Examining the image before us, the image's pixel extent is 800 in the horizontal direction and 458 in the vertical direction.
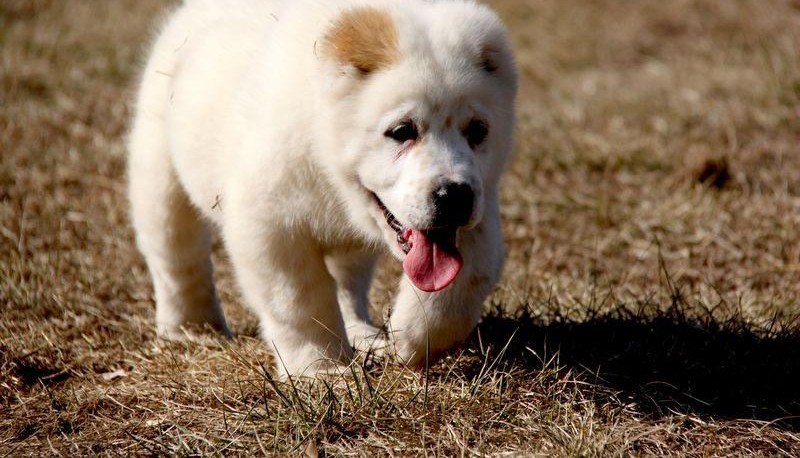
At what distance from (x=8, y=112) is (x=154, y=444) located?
492cm

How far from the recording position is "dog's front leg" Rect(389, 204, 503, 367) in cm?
348

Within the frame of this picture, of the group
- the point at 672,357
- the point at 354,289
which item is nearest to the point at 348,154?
→ the point at 354,289

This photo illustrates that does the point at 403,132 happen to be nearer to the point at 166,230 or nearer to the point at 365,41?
the point at 365,41

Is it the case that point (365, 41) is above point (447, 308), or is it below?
above

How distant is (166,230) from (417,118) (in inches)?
66.1

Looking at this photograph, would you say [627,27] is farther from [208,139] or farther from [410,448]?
[410,448]

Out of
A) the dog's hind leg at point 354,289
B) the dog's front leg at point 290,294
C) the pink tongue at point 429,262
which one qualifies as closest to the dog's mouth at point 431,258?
the pink tongue at point 429,262

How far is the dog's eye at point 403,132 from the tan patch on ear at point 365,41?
8.6 inches

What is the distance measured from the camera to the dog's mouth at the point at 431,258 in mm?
3318

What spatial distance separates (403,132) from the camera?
3301 mm

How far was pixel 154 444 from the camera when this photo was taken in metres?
3.18

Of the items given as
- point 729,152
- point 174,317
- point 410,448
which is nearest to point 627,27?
point 729,152

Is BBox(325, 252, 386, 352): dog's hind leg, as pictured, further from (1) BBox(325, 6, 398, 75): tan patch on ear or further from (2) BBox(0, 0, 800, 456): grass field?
(1) BBox(325, 6, 398, 75): tan patch on ear

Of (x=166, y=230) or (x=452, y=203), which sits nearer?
(x=452, y=203)
